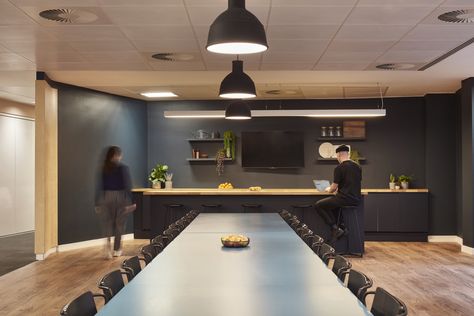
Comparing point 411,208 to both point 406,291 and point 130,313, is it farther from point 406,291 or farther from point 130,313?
point 130,313

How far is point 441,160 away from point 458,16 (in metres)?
5.81

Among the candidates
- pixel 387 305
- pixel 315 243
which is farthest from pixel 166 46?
pixel 387 305

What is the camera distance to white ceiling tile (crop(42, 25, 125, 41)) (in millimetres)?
5867

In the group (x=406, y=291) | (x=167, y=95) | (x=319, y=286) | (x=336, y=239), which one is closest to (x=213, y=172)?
(x=167, y=95)

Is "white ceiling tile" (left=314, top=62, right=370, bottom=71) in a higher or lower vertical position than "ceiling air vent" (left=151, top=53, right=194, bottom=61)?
lower

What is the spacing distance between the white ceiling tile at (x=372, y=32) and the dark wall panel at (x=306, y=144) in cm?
519

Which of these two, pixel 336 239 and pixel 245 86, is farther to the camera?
pixel 336 239

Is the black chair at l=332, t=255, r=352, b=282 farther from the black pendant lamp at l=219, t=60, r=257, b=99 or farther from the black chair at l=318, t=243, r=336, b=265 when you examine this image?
the black pendant lamp at l=219, t=60, r=257, b=99

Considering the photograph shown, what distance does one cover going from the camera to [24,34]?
6184 millimetres

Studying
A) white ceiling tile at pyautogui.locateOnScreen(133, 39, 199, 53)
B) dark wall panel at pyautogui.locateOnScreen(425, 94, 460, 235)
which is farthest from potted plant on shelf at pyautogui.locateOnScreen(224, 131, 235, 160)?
white ceiling tile at pyautogui.locateOnScreen(133, 39, 199, 53)

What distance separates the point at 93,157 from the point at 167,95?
1848mm

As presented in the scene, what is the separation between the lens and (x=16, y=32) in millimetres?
6082

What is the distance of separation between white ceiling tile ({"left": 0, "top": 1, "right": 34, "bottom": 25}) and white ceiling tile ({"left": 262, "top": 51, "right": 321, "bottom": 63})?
2.93 meters

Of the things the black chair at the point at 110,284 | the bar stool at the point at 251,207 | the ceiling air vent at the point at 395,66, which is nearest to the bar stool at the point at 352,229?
the bar stool at the point at 251,207
